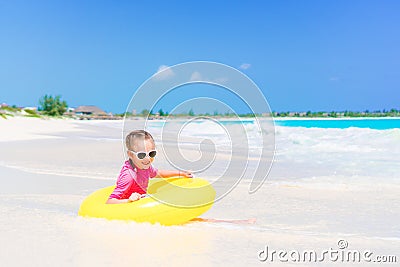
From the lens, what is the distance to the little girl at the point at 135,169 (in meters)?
4.05

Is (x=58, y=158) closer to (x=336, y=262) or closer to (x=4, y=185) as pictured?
(x=4, y=185)

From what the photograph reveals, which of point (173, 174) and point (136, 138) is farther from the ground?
point (136, 138)

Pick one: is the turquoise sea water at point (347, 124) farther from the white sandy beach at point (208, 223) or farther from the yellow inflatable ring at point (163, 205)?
the yellow inflatable ring at point (163, 205)

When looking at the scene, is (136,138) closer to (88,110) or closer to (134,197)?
(134,197)

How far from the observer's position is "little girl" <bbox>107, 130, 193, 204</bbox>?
13.3 ft

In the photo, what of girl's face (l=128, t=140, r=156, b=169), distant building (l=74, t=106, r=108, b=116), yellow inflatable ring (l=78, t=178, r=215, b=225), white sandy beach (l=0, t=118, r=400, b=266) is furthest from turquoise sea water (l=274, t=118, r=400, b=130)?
distant building (l=74, t=106, r=108, b=116)

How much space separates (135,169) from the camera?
418 cm

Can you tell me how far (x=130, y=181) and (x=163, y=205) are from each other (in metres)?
0.48

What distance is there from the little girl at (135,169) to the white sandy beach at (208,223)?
0.33 metres

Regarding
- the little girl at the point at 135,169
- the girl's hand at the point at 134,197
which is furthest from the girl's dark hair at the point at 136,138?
the girl's hand at the point at 134,197

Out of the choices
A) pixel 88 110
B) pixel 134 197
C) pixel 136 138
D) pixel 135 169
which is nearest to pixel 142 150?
pixel 136 138

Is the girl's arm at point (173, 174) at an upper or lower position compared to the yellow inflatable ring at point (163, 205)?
upper

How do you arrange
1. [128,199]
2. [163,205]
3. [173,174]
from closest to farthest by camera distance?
[163,205] → [128,199] → [173,174]

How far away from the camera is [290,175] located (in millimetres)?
8438
